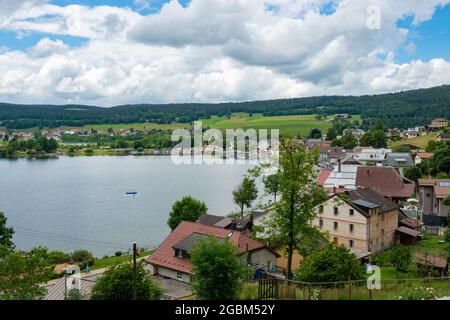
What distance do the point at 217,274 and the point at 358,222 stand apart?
1813 centimetres

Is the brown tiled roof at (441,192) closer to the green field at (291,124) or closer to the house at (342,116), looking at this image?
the green field at (291,124)

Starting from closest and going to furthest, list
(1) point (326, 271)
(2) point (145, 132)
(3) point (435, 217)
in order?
(1) point (326, 271)
(3) point (435, 217)
(2) point (145, 132)

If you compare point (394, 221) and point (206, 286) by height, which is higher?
point (206, 286)

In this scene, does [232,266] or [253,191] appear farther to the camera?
[253,191]

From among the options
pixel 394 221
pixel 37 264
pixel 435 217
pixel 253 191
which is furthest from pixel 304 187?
pixel 253 191

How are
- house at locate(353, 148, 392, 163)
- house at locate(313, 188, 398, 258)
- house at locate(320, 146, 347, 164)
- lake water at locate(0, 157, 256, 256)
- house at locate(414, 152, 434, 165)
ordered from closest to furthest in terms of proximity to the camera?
house at locate(313, 188, 398, 258), lake water at locate(0, 157, 256, 256), house at locate(414, 152, 434, 165), house at locate(353, 148, 392, 163), house at locate(320, 146, 347, 164)

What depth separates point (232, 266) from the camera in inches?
454

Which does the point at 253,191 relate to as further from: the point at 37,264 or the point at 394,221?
the point at 37,264

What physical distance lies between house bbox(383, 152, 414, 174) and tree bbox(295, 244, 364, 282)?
172ft

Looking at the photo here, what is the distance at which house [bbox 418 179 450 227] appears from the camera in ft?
121

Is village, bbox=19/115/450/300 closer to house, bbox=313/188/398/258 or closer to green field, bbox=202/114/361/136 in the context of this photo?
house, bbox=313/188/398/258

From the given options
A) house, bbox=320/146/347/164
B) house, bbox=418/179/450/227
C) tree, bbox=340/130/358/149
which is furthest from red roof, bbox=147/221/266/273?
tree, bbox=340/130/358/149

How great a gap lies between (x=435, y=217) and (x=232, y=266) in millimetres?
30857

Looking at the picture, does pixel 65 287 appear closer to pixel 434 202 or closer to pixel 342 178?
pixel 342 178
